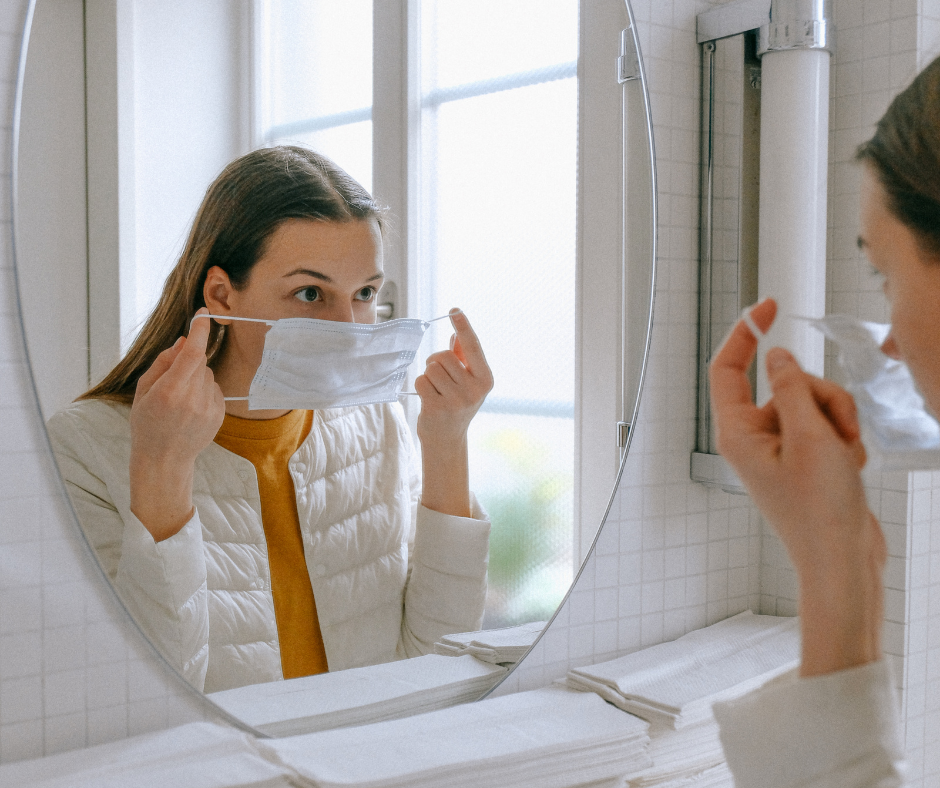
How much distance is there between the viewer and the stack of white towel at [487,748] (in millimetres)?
687

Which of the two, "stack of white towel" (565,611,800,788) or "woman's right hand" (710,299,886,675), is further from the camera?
"stack of white towel" (565,611,800,788)

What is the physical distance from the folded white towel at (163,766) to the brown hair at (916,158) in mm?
538

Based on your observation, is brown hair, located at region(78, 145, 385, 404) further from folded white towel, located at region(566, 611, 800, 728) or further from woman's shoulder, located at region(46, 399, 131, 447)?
folded white towel, located at region(566, 611, 800, 728)

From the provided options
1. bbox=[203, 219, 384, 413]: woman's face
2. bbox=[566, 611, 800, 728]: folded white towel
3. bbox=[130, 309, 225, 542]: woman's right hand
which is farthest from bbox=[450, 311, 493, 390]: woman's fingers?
bbox=[566, 611, 800, 728]: folded white towel

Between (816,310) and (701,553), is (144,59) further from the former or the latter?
(701,553)

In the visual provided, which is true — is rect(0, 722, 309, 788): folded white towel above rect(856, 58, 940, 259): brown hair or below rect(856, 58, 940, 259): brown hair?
below

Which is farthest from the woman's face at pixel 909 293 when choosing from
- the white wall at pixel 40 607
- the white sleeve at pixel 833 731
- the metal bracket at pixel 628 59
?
the white wall at pixel 40 607

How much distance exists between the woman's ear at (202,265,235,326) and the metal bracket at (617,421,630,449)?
1.39ft

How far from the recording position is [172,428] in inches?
25.5

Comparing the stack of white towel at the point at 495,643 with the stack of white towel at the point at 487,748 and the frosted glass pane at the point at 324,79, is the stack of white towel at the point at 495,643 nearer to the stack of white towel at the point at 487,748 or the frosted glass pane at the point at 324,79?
the stack of white towel at the point at 487,748

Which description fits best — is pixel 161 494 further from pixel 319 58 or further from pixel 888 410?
pixel 888 410

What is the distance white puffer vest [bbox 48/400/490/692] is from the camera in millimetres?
647

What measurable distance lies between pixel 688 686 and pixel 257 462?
46 centimetres

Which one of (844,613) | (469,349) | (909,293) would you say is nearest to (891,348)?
(909,293)
